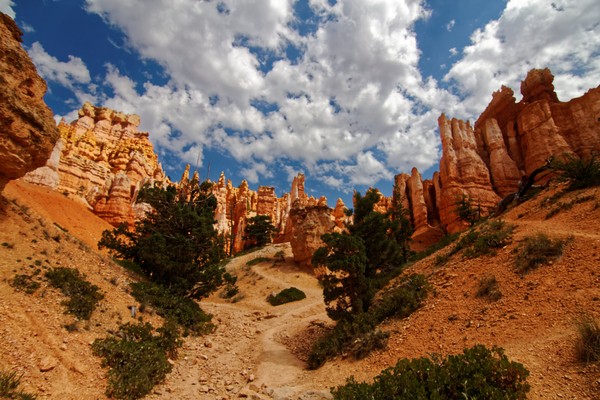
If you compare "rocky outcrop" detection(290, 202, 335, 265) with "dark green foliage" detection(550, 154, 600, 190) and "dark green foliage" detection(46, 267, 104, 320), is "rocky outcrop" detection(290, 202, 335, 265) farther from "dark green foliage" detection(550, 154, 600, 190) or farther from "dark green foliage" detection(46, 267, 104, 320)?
"dark green foliage" detection(46, 267, 104, 320)

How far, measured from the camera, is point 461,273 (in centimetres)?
1109

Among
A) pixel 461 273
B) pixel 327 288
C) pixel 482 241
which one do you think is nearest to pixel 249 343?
pixel 327 288

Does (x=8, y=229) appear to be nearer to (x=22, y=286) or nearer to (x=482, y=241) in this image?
(x=22, y=286)

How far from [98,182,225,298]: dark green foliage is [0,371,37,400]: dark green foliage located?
9347mm

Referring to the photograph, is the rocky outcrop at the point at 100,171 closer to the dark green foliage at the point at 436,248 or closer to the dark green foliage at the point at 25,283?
the dark green foliage at the point at 25,283

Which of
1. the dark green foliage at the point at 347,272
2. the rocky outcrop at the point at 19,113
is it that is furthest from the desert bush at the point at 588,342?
the rocky outcrop at the point at 19,113

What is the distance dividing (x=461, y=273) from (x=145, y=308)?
43.0 ft

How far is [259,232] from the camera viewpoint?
48875 millimetres

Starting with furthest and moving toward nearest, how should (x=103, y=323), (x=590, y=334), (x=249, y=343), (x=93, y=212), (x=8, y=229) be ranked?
(x=93, y=212) < (x=249, y=343) < (x=8, y=229) < (x=103, y=323) < (x=590, y=334)

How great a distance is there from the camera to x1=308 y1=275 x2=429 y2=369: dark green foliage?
9219 millimetres

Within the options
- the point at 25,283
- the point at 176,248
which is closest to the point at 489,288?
the point at 25,283

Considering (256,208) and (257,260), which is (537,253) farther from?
(256,208)

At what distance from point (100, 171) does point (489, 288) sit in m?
54.5

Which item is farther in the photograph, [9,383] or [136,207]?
[136,207]
